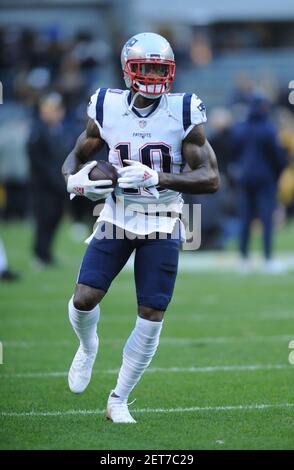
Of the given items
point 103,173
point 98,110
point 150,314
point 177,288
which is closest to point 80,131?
point 177,288

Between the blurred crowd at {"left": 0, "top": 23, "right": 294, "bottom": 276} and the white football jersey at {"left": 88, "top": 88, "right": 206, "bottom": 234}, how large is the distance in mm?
6255

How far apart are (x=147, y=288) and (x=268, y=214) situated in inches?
257

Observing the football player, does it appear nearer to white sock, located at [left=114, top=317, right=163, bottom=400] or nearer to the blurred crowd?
white sock, located at [left=114, top=317, right=163, bottom=400]

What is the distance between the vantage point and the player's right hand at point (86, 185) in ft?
16.6

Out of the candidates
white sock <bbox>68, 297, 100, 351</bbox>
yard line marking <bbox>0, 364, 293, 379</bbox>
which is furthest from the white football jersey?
yard line marking <bbox>0, 364, 293, 379</bbox>

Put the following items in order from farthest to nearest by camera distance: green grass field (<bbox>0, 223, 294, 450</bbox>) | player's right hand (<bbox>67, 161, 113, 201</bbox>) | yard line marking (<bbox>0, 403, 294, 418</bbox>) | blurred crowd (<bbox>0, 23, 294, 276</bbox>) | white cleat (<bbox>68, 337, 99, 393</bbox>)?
blurred crowd (<bbox>0, 23, 294, 276</bbox>), white cleat (<bbox>68, 337, 99, 393</bbox>), yard line marking (<bbox>0, 403, 294, 418</bbox>), player's right hand (<bbox>67, 161, 113, 201</bbox>), green grass field (<bbox>0, 223, 294, 450</bbox>)

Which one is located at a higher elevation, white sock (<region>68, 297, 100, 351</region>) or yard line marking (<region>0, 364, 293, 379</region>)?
white sock (<region>68, 297, 100, 351</region>)

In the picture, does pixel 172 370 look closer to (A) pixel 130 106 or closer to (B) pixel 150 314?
(B) pixel 150 314

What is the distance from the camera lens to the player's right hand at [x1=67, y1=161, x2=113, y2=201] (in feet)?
16.6

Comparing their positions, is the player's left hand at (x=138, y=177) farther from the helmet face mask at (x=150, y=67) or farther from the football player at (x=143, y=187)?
the helmet face mask at (x=150, y=67)
